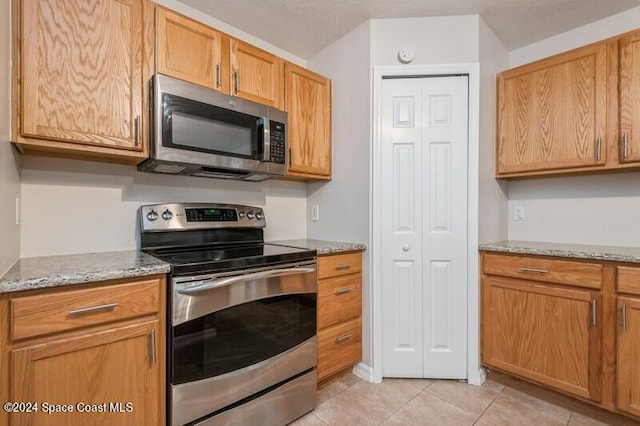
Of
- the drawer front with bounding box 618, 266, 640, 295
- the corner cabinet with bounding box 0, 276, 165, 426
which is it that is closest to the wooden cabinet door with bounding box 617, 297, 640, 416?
the drawer front with bounding box 618, 266, 640, 295

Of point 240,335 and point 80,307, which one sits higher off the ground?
point 80,307

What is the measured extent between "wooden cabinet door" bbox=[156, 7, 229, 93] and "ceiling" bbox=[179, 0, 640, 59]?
1.28 feet

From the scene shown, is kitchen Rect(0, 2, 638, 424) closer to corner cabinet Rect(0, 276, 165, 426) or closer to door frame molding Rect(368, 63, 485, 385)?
door frame molding Rect(368, 63, 485, 385)

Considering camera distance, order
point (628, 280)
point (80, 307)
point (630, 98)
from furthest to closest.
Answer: point (630, 98)
point (628, 280)
point (80, 307)

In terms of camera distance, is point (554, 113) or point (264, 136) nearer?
point (264, 136)

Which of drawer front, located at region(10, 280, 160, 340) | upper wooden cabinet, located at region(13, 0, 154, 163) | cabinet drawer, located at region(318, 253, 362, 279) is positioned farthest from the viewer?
cabinet drawer, located at region(318, 253, 362, 279)

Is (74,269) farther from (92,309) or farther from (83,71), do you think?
(83,71)

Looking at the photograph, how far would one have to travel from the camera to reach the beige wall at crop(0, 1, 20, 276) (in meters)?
1.11

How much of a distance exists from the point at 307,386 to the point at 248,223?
3.48 feet

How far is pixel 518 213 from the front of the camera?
245 centimetres

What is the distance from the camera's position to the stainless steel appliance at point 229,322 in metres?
1.34

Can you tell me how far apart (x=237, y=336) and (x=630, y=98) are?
252cm

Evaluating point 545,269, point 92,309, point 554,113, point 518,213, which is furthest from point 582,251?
point 92,309

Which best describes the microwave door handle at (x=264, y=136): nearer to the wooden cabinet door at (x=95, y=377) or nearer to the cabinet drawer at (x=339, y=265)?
the cabinet drawer at (x=339, y=265)
